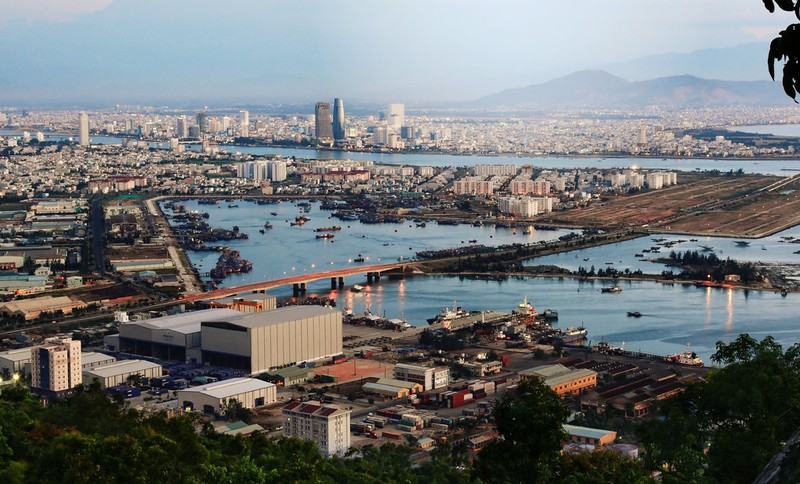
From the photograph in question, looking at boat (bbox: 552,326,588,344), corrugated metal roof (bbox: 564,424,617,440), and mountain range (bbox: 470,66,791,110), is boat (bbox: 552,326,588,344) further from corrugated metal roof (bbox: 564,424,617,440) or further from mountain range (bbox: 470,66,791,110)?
mountain range (bbox: 470,66,791,110)

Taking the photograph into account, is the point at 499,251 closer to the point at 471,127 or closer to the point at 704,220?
the point at 704,220

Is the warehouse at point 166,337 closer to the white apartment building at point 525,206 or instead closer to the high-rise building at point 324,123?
the white apartment building at point 525,206

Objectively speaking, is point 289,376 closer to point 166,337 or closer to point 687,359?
point 166,337

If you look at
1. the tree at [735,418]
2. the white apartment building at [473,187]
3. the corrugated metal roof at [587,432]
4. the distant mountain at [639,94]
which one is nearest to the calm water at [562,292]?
the corrugated metal roof at [587,432]

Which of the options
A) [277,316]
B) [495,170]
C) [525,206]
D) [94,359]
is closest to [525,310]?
[277,316]

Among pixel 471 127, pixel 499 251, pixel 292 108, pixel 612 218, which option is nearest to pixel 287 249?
pixel 499 251

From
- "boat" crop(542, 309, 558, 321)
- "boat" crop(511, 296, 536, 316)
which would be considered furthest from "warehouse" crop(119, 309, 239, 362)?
"boat" crop(542, 309, 558, 321)
